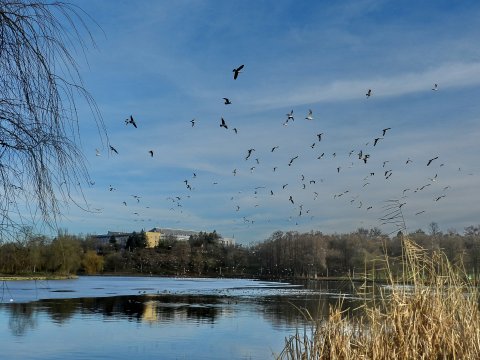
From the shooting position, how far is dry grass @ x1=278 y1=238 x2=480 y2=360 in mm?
7090

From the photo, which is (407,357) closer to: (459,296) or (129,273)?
(459,296)

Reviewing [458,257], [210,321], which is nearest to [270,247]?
[210,321]

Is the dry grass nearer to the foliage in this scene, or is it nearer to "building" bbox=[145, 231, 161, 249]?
the foliage

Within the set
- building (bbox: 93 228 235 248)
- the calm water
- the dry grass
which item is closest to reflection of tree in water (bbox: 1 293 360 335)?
the calm water

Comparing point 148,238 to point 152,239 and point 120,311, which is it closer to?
point 152,239

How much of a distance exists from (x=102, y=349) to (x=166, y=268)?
391 ft

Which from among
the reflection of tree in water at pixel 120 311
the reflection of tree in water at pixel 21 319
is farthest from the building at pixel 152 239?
the reflection of tree in water at pixel 21 319

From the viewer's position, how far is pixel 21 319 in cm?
2534

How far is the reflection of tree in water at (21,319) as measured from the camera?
22141 mm

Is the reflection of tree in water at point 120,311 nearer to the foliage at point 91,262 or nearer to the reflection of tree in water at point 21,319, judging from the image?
the reflection of tree in water at point 21,319

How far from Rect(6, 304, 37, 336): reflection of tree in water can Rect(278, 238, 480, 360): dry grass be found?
54.3 ft

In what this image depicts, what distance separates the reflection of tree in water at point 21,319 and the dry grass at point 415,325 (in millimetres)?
16542

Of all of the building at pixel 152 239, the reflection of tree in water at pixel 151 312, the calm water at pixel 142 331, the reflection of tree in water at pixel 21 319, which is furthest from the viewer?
the building at pixel 152 239

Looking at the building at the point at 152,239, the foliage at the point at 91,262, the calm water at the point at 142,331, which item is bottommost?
the calm water at the point at 142,331
